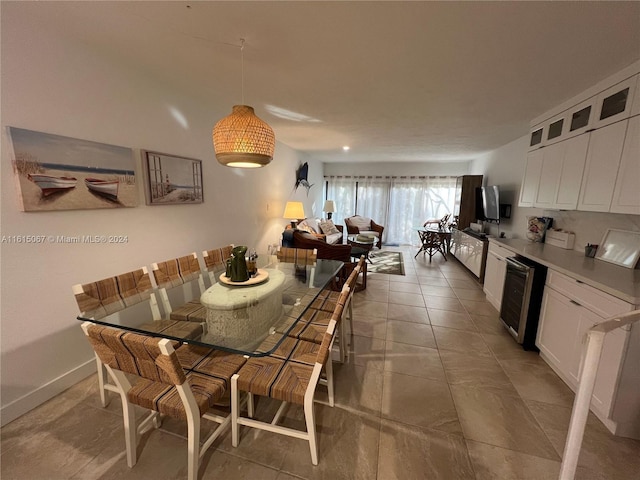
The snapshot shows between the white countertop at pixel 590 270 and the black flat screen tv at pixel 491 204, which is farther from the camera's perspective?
the black flat screen tv at pixel 491 204

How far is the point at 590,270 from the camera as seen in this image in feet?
6.61

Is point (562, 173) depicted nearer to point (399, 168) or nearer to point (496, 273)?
point (496, 273)

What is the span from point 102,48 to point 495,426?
372 cm

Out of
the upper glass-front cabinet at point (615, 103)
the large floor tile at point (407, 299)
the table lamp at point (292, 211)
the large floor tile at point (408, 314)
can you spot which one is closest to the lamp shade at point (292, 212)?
the table lamp at point (292, 211)

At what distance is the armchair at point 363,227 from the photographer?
6730 mm

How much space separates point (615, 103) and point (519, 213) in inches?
85.6

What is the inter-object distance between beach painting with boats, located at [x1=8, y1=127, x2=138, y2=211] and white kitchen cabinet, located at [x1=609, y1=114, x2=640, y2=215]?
380 centimetres

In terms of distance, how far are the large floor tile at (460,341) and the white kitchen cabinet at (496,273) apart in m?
0.75

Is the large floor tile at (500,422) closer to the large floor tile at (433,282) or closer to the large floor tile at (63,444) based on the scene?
the large floor tile at (63,444)

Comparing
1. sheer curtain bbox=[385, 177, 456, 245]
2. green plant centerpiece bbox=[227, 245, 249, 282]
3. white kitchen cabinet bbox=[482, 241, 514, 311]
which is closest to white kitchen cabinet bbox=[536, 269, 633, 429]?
white kitchen cabinet bbox=[482, 241, 514, 311]

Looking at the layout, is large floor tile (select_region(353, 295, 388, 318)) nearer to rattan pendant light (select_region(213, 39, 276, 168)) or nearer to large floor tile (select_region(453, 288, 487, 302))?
large floor tile (select_region(453, 288, 487, 302))

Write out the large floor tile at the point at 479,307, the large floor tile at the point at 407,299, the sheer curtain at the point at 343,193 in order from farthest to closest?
the sheer curtain at the point at 343,193 → the large floor tile at the point at 407,299 → the large floor tile at the point at 479,307

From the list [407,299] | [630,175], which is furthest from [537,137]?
[407,299]

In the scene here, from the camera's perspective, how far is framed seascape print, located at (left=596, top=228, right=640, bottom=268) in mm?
2090
